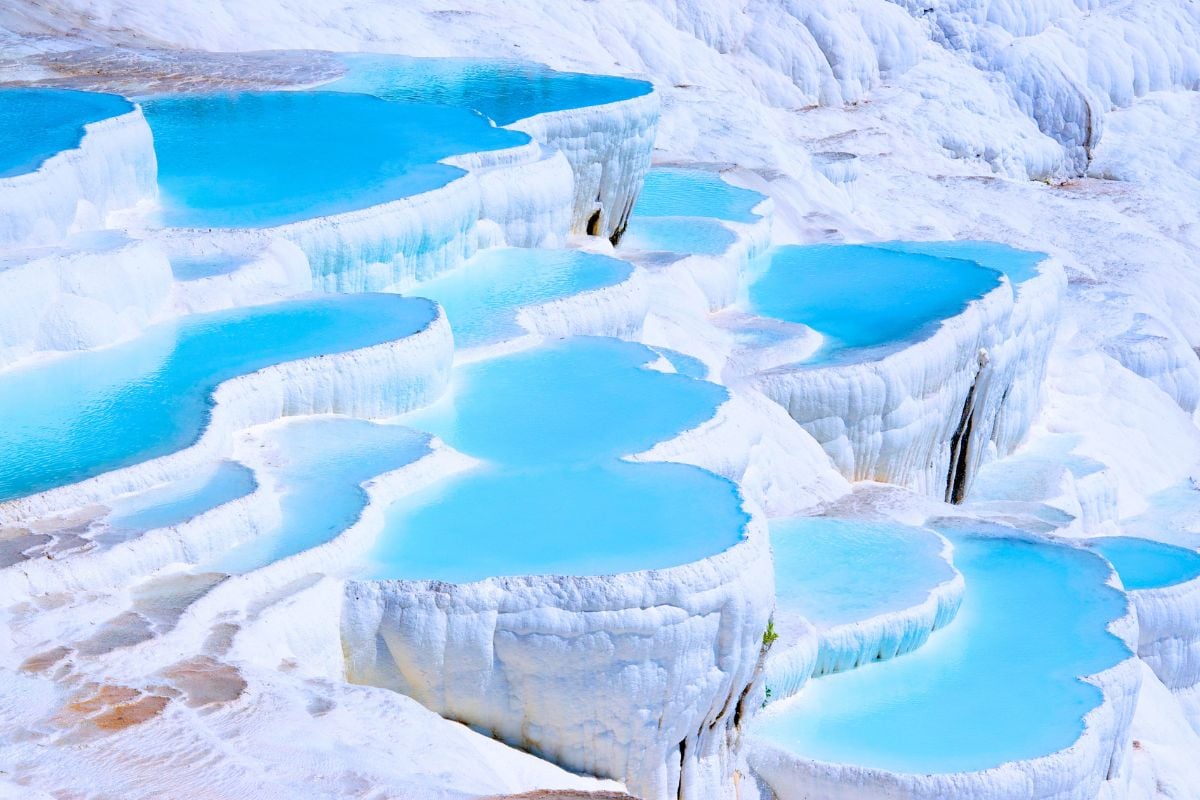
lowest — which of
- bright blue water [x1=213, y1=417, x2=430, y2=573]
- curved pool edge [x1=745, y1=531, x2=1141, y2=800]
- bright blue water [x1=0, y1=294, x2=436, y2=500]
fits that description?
curved pool edge [x1=745, y1=531, x2=1141, y2=800]

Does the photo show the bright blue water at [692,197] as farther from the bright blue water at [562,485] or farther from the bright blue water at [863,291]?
the bright blue water at [562,485]

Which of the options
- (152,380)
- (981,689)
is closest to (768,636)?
(981,689)

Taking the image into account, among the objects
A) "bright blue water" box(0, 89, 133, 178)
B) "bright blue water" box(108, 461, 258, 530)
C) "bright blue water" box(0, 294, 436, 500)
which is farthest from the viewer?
"bright blue water" box(0, 89, 133, 178)

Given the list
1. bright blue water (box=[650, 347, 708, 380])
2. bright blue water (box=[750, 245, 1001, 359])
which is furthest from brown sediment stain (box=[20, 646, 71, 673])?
bright blue water (box=[750, 245, 1001, 359])

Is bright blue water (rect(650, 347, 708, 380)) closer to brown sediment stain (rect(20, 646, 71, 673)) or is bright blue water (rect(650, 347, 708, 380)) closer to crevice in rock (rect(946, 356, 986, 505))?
crevice in rock (rect(946, 356, 986, 505))

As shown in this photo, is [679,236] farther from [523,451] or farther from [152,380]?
[152,380]

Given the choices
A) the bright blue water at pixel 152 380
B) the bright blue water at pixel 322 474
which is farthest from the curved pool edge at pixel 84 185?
the bright blue water at pixel 322 474
